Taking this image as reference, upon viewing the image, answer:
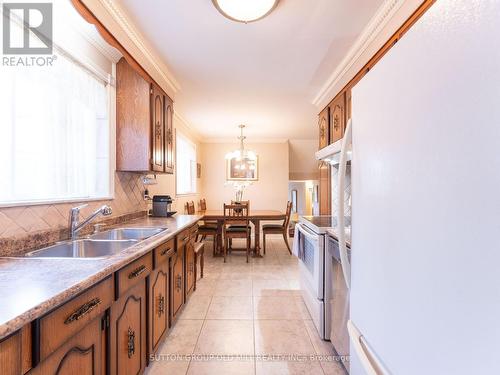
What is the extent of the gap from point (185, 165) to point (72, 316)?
14.6 ft

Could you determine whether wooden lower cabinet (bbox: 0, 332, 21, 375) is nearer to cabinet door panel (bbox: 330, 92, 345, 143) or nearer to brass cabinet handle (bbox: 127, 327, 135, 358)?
brass cabinet handle (bbox: 127, 327, 135, 358)

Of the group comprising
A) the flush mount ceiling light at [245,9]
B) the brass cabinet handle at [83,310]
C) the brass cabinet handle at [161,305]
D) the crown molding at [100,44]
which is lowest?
the brass cabinet handle at [161,305]

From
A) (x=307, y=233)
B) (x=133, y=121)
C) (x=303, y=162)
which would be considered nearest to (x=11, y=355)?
(x=307, y=233)

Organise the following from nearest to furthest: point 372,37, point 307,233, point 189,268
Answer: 1. point 372,37
2. point 307,233
3. point 189,268

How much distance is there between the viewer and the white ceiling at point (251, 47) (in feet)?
5.81

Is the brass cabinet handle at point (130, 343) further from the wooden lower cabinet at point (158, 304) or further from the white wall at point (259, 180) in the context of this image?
the white wall at point (259, 180)

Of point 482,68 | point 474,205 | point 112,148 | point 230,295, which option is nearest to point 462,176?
point 474,205

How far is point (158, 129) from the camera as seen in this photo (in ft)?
8.58

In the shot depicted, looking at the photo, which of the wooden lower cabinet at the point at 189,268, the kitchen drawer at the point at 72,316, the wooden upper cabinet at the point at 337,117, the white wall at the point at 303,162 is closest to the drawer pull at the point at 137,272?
the kitchen drawer at the point at 72,316

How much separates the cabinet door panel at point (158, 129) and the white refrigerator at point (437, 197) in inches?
84.0

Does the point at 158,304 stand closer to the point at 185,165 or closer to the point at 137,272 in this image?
the point at 137,272

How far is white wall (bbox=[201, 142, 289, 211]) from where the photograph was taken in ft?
20.8

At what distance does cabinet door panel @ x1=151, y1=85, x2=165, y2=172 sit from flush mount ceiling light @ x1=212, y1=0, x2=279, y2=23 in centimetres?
115

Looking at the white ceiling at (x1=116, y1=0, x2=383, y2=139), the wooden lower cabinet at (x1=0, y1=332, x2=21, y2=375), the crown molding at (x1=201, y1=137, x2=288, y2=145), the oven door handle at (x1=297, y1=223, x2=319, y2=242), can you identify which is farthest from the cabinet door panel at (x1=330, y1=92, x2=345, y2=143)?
the crown molding at (x1=201, y1=137, x2=288, y2=145)
